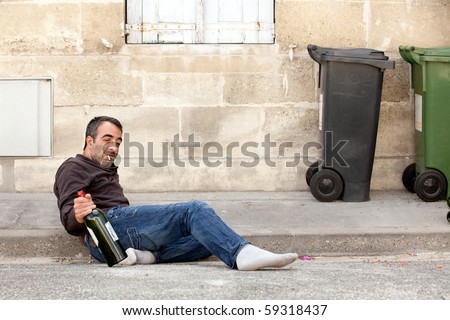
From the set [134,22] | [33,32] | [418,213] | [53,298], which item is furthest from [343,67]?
[53,298]

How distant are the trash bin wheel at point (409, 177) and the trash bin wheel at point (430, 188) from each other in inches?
17.6

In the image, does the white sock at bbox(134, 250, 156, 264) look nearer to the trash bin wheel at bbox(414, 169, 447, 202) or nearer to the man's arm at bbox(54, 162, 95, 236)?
the man's arm at bbox(54, 162, 95, 236)

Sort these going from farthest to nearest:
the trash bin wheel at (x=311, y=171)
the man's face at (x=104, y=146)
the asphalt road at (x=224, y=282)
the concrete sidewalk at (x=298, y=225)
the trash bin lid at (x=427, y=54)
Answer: the trash bin wheel at (x=311, y=171) → the trash bin lid at (x=427, y=54) → the concrete sidewalk at (x=298, y=225) → the man's face at (x=104, y=146) → the asphalt road at (x=224, y=282)

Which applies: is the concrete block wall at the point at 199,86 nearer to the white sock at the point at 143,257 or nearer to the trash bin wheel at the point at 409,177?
the trash bin wheel at the point at 409,177

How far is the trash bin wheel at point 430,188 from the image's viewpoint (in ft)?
28.5

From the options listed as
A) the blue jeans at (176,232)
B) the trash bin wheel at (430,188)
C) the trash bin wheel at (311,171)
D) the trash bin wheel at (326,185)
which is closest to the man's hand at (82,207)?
the blue jeans at (176,232)

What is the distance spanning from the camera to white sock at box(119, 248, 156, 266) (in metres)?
6.44

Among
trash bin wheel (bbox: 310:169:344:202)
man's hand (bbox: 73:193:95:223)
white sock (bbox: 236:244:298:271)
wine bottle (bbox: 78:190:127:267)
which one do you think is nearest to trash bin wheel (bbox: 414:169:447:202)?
trash bin wheel (bbox: 310:169:344:202)

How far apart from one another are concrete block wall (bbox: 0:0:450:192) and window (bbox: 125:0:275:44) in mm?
157

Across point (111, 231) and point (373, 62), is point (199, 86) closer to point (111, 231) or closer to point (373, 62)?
point (373, 62)

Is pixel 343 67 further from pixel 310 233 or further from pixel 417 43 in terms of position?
pixel 310 233

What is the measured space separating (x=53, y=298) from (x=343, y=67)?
397 centimetres

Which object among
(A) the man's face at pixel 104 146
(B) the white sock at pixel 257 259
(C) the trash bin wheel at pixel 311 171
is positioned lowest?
(B) the white sock at pixel 257 259

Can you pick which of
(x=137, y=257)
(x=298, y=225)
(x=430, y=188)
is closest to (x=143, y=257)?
(x=137, y=257)
